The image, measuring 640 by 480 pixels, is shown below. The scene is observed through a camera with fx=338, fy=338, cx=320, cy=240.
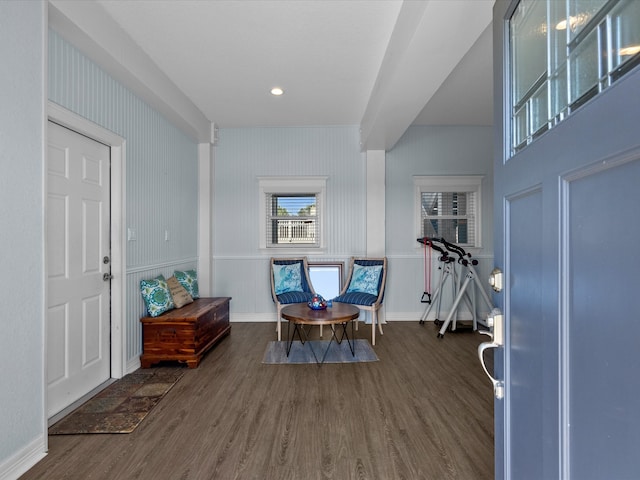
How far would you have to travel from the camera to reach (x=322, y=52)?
118 inches

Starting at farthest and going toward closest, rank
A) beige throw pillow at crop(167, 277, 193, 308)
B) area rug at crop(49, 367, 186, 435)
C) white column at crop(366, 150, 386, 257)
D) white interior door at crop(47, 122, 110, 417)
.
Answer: white column at crop(366, 150, 386, 257) → beige throw pillow at crop(167, 277, 193, 308) → white interior door at crop(47, 122, 110, 417) → area rug at crop(49, 367, 186, 435)

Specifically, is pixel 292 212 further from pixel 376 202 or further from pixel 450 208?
pixel 450 208

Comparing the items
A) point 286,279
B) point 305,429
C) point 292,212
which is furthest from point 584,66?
point 292,212

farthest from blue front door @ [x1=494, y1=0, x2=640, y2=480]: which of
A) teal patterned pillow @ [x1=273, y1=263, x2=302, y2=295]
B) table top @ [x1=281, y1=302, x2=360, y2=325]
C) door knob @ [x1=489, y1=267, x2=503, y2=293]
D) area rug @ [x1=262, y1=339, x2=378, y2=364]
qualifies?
teal patterned pillow @ [x1=273, y1=263, x2=302, y2=295]

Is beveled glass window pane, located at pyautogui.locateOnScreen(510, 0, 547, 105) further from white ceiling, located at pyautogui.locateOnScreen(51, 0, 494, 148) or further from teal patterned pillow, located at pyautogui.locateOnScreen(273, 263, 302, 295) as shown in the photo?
teal patterned pillow, located at pyautogui.locateOnScreen(273, 263, 302, 295)

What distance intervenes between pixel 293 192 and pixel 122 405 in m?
3.31

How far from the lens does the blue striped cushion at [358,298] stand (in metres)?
4.02

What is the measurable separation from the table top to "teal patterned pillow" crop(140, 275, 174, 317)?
1.20 meters

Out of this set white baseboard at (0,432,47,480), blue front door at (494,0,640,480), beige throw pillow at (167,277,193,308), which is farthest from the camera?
beige throw pillow at (167,277,193,308)

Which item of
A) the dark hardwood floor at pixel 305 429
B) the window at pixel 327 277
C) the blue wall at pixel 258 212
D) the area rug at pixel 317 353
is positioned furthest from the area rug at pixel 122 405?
the window at pixel 327 277

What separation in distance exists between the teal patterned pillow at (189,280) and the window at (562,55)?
3810 mm

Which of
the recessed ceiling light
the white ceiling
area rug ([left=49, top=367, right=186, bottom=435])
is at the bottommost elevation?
area rug ([left=49, top=367, right=186, bottom=435])

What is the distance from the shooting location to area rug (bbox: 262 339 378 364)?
132 inches

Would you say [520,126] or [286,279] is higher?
[520,126]
